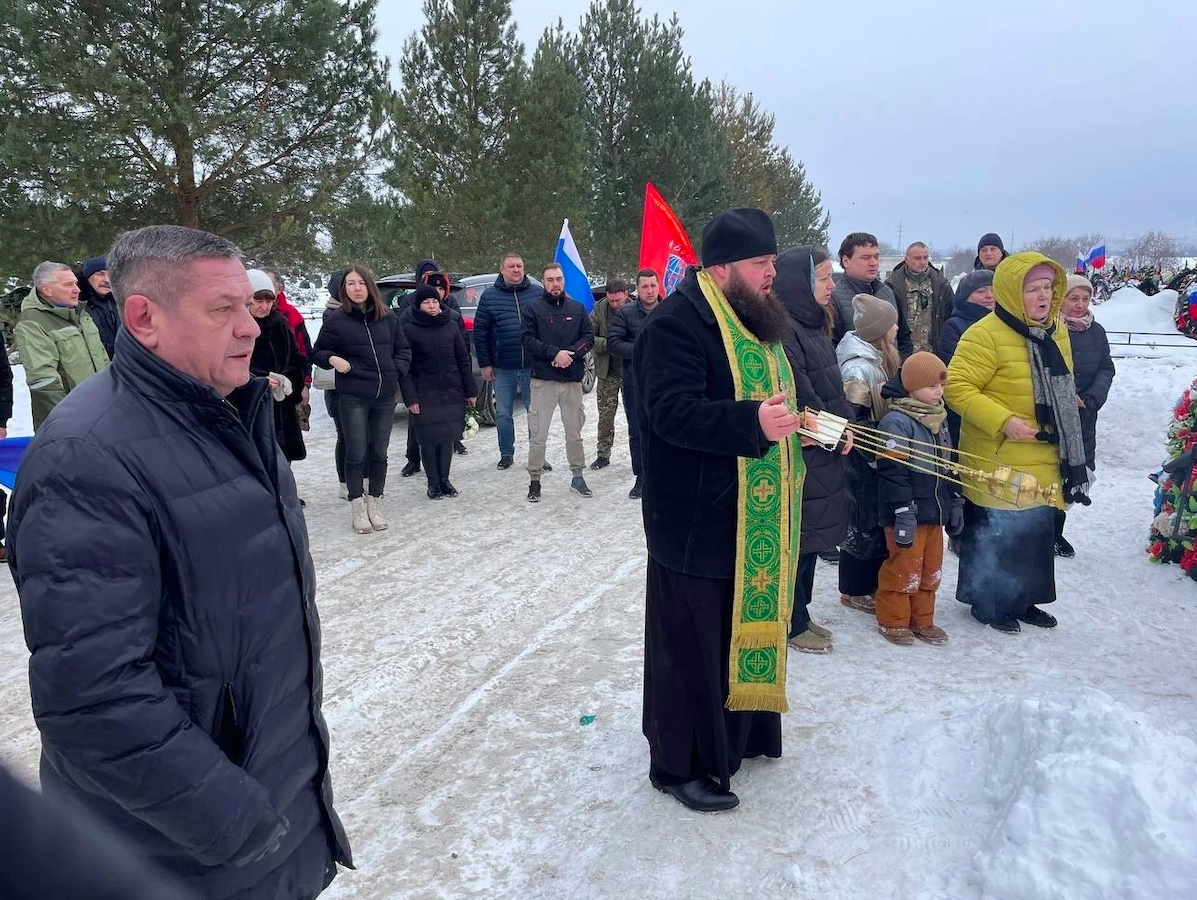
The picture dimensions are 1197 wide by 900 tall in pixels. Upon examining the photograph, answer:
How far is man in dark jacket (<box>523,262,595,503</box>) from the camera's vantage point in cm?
743

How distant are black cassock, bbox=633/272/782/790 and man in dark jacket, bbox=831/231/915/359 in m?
2.85

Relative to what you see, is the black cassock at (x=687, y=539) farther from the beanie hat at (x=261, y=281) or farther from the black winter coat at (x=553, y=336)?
the black winter coat at (x=553, y=336)

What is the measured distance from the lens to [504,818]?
306 centimetres

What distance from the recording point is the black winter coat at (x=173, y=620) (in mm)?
1390

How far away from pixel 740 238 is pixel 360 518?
4385 millimetres

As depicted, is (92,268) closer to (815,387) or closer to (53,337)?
(53,337)

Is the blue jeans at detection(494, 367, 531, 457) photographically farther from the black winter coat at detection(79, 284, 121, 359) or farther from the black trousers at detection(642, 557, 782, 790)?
the black trousers at detection(642, 557, 782, 790)

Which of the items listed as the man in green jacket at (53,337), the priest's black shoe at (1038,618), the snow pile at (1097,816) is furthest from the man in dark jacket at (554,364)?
the snow pile at (1097,816)

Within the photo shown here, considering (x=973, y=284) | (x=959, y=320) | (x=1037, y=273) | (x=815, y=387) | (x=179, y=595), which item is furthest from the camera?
(x=973, y=284)

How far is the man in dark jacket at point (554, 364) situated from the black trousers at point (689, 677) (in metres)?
4.35

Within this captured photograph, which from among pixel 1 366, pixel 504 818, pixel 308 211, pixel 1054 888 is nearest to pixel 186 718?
pixel 504 818

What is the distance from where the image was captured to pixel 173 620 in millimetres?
1532

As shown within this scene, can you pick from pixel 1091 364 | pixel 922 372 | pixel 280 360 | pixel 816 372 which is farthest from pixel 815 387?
pixel 280 360

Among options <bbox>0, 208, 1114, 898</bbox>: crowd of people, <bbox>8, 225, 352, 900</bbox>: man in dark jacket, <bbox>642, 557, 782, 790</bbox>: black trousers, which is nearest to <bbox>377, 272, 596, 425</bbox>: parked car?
<bbox>0, 208, 1114, 898</bbox>: crowd of people
